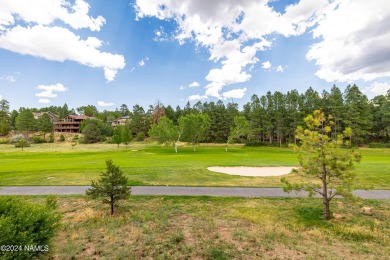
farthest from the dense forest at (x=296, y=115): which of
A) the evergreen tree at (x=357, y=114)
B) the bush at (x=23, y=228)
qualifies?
the bush at (x=23, y=228)

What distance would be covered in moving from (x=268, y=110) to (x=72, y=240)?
70.8 metres

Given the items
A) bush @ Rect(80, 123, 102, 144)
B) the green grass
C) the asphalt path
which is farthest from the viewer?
bush @ Rect(80, 123, 102, 144)

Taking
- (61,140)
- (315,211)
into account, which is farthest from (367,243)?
(61,140)

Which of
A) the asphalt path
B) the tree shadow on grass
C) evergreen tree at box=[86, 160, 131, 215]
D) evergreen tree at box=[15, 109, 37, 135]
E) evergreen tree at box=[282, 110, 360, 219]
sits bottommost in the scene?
the tree shadow on grass

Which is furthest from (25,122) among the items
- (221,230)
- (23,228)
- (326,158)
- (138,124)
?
(326,158)

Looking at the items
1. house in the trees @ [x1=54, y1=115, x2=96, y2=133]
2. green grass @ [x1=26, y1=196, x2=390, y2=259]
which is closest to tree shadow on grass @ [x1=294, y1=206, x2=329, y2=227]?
green grass @ [x1=26, y1=196, x2=390, y2=259]

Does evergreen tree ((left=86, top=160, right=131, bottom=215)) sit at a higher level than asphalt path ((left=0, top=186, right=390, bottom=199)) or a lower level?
higher

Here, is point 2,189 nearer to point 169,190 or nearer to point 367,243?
point 169,190

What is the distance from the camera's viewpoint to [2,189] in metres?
15.2

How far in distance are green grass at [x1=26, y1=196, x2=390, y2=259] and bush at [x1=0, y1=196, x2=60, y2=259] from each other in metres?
1.52

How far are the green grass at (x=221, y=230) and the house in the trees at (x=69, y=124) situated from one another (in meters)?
96.2

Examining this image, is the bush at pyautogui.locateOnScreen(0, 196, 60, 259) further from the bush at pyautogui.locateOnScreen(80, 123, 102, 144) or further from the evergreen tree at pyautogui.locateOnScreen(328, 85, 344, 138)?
the bush at pyautogui.locateOnScreen(80, 123, 102, 144)

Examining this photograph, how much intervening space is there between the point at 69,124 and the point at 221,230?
107938mm

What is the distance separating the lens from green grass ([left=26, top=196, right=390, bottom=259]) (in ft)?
23.0
